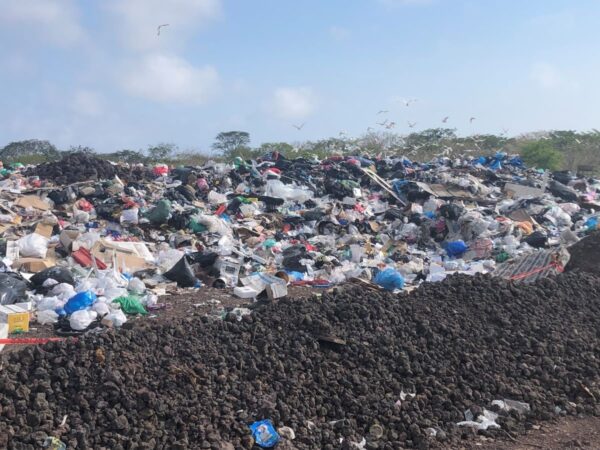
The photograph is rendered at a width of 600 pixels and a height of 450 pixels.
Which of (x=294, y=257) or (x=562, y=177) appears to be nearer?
(x=294, y=257)

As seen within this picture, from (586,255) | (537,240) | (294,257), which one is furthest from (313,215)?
(586,255)

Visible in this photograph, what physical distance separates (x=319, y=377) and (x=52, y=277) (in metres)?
3.79

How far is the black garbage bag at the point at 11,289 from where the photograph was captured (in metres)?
6.12

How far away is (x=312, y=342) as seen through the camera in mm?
4398

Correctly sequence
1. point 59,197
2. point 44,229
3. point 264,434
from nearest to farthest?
point 264,434, point 44,229, point 59,197

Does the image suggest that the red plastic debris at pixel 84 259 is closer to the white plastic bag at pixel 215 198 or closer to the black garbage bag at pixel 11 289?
the black garbage bag at pixel 11 289

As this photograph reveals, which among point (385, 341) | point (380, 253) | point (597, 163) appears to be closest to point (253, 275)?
point (380, 253)

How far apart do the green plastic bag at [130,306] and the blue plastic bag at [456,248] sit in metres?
5.28

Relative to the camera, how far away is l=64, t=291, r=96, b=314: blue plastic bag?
5.80m

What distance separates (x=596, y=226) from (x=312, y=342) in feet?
25.3

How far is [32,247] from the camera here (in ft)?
25.7

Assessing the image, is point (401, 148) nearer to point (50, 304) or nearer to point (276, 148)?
point (276, 148)

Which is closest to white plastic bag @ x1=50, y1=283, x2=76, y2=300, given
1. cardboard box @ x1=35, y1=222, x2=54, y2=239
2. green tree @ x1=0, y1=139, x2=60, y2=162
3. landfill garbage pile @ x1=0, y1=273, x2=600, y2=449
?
landfill garbage pile @ x1=0, y1=273, x2=600, y2=449

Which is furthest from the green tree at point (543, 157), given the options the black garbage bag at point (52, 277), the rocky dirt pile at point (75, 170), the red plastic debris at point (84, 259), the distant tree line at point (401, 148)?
the black garbage bag at point (52, 277)
